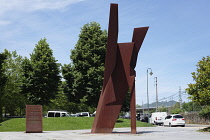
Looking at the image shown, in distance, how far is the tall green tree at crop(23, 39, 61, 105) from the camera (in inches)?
1636

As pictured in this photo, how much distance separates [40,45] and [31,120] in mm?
22430

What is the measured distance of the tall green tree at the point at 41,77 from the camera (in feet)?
136

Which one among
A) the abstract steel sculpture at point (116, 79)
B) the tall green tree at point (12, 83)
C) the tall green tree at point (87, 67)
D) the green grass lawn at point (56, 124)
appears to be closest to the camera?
the abstract steel sculpture at point (116, 79)

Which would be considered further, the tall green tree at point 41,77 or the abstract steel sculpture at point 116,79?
the tall green tree at point 41,77

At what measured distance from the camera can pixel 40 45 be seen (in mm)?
43844

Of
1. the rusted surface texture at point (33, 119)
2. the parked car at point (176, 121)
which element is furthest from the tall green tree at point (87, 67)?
the rusted surface texture at point (33, 119)

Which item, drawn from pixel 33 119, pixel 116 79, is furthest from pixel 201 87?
pixel 33 119

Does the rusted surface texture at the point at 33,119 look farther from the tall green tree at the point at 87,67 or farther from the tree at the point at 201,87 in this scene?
the tall green tree at the point at 87,67

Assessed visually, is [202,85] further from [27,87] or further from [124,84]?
[27,87]

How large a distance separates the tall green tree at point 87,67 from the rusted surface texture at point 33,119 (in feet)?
56.6

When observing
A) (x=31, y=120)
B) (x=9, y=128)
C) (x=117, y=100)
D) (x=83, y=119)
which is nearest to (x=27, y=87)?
(x=83, y=119)

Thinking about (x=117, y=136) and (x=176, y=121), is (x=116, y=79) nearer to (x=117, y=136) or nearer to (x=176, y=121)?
(x=117, y=136)

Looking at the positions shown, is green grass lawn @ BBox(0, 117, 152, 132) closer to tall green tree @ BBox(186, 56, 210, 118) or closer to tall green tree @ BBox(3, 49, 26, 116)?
tall green tree @ BBox(186, 56, 210, 118)

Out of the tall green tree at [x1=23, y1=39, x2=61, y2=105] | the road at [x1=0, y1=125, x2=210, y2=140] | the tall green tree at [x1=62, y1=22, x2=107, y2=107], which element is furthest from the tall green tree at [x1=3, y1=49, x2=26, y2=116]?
the road at [x1=0, y1=125, x2=210, y2=140]
